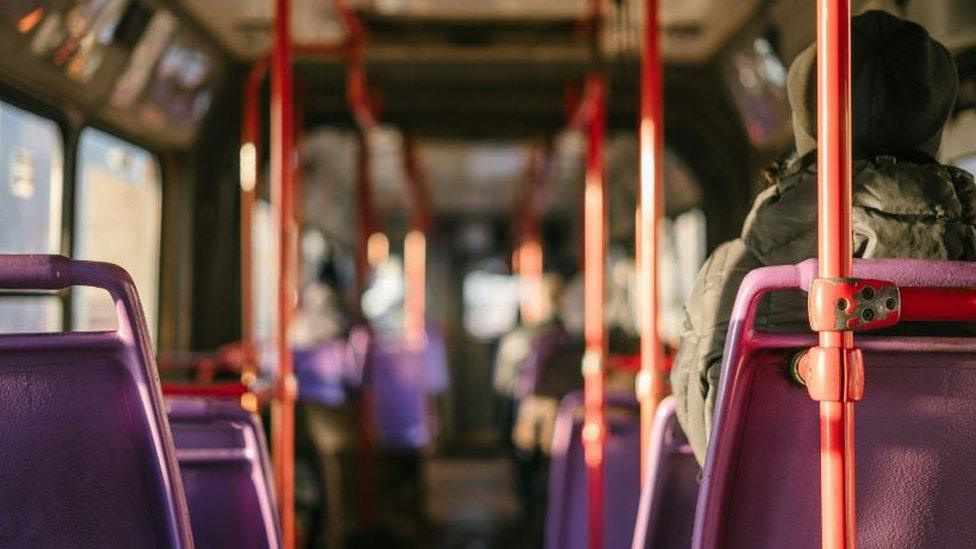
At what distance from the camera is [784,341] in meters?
1.37

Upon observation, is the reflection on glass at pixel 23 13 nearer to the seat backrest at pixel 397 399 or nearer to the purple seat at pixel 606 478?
the purple seat at pixel 606 478

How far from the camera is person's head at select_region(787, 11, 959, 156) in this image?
1.68 meters

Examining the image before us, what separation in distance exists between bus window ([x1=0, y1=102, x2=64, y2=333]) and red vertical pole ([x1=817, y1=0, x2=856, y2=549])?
228cm

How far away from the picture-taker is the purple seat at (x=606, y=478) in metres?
3.05

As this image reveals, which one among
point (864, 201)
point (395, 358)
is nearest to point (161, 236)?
point (395, 358)

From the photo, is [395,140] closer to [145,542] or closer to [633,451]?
[633,451]

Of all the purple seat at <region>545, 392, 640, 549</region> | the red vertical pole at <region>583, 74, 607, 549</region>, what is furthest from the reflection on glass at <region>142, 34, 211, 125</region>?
the purple seat at <region>545, 392, 640, 549</region>

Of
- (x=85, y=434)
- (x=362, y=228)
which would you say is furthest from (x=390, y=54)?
(x=85, y=434)

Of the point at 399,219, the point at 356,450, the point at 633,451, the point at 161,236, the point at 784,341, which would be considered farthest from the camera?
the point at 399,219

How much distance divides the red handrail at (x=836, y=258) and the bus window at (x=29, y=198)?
2.28 meters

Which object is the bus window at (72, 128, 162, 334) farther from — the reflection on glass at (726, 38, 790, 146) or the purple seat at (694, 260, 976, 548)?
the reflection on glass at (726, 38, 790, 146)

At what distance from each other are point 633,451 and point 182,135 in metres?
2.86

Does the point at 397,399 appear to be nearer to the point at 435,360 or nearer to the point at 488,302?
the point at 435,360

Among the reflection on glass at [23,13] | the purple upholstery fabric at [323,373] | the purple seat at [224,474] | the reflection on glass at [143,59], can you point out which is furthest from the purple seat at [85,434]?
the purple upholstery fabric at [323,373]
